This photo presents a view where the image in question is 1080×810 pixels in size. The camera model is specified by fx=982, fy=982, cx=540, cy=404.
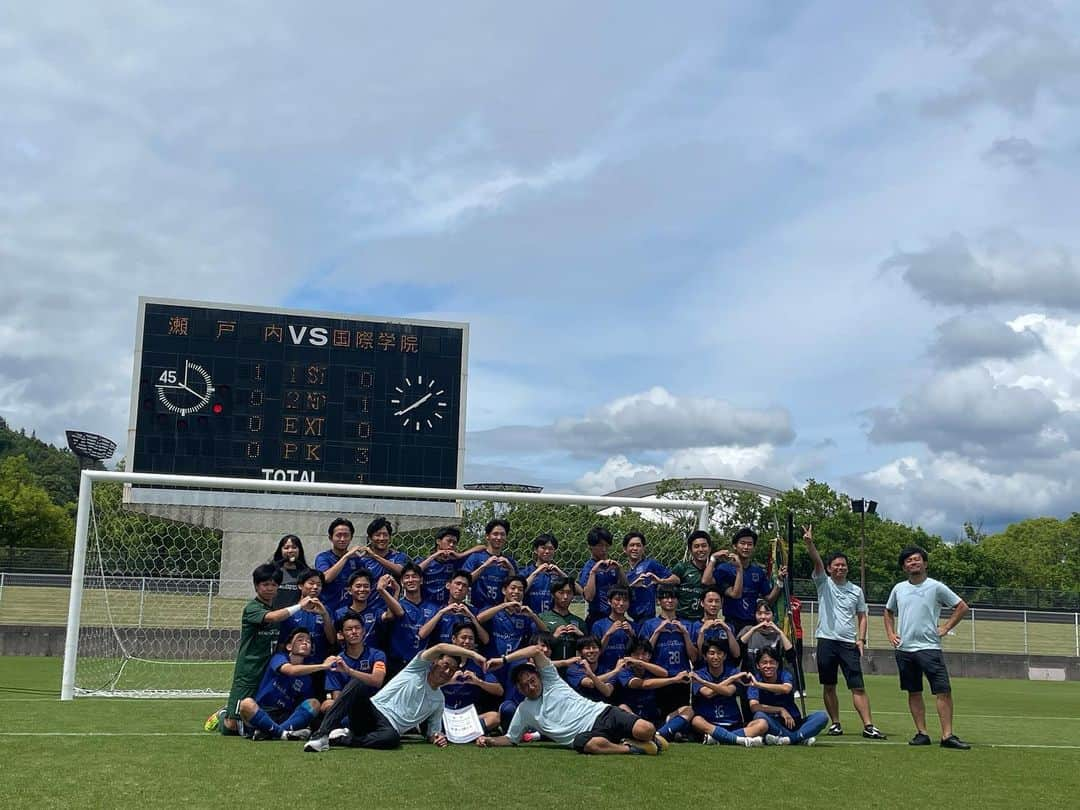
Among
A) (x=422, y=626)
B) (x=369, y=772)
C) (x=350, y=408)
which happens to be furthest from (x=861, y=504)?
(x=369, y=772)

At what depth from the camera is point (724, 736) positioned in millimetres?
8141

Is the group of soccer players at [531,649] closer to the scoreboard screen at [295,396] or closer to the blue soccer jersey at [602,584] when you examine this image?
the blue soccer jersey at [602,584]

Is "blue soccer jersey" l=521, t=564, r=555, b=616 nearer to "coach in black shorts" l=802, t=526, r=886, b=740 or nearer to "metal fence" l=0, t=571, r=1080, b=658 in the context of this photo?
"coach in black shorts" l=802, t=526, r=886, b=740

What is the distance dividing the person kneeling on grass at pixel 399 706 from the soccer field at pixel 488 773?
205 mm

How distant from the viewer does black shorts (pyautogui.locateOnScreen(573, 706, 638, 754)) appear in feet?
24.4

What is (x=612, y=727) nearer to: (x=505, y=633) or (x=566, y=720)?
(x=566, y=720)

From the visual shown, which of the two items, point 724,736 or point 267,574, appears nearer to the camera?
point 724,736

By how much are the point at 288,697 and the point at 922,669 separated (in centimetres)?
535

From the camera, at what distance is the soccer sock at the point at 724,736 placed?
26.7 feet

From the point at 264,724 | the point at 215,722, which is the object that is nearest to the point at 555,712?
the point at 264,724

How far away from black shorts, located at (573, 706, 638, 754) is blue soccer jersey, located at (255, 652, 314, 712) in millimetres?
2255

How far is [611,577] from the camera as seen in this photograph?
933cm

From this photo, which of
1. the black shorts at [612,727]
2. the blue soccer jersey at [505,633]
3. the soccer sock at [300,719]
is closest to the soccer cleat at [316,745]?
the soccer sock at [300,719]

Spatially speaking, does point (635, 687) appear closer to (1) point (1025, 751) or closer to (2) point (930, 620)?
(2) point (930, 620)
